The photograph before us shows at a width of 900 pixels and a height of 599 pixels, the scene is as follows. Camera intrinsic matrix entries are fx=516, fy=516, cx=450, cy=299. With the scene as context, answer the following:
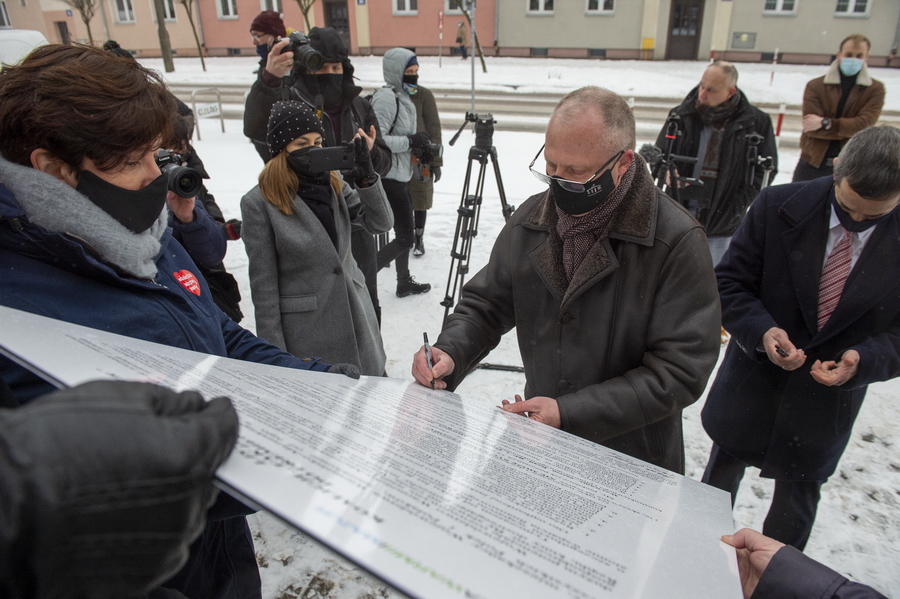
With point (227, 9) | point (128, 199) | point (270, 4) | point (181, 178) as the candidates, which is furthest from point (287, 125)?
point (227, 9)

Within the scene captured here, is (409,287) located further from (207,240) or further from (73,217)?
(73,217)

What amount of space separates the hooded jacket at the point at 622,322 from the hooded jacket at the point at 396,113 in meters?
2.69

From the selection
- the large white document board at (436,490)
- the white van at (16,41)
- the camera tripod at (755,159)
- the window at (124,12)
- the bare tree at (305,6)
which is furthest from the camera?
the window at (124,12)

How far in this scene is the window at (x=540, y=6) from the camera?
21578mm

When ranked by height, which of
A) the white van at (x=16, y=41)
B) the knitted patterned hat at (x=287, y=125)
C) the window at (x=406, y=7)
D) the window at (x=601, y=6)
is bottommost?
the knitted patterned hat at (x=287, y=125)

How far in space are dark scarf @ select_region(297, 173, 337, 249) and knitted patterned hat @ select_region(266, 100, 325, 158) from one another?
19 cm

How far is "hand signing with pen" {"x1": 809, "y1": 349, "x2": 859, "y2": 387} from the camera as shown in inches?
66.8

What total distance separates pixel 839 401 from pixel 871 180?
2.61ft

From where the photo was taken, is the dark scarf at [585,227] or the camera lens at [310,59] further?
the camera lens at [310,59]

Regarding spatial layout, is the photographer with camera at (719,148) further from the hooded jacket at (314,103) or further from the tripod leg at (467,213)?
the hooded jacket at (314,103)

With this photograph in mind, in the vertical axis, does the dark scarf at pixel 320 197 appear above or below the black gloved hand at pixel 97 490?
below

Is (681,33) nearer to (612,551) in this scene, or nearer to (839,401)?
(839,401)

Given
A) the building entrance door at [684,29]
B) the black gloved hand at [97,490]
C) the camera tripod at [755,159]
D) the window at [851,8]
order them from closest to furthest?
1. the black gloved hand at [97,490]
2. the camera tripod at [755,159]
3. the window at [851,8]
4. the building entrance door at [684,29]

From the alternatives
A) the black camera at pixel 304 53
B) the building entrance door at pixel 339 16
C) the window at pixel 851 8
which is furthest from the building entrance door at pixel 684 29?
the black camera at pixel 304 53
